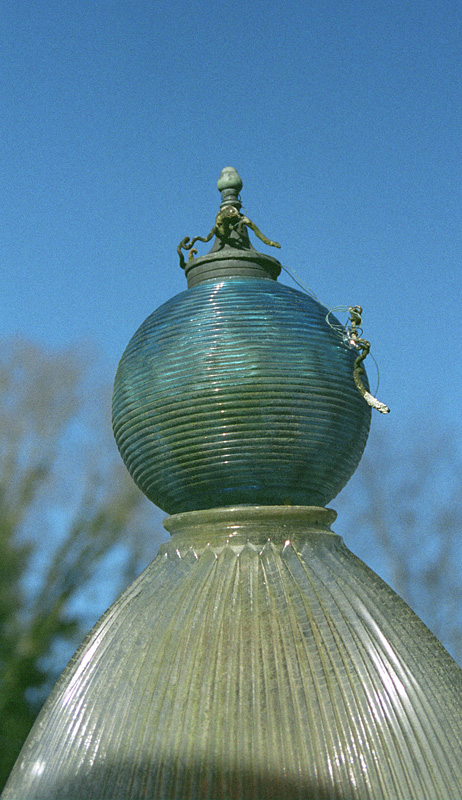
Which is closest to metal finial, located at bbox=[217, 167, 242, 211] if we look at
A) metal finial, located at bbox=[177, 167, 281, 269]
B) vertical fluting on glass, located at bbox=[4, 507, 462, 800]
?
metal finial, located at bbox=[177, 167, 281, 269]

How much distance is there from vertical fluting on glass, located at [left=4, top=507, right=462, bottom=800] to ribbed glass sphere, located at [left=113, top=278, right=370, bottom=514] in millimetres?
77

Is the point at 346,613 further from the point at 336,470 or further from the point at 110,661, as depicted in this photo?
the point at 110,661

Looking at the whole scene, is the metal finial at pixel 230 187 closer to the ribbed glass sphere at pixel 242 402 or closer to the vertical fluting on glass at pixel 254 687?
the ribbed glass sphere at pixel 242 402

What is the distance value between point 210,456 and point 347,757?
65 centimetres

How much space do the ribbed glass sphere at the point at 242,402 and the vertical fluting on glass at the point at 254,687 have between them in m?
0.08

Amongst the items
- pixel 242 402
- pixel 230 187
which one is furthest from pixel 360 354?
pixel 230 187

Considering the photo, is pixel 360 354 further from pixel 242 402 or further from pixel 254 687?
pixel 254 687

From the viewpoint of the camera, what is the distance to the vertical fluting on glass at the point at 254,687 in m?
1.37

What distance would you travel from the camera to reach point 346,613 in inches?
61.9

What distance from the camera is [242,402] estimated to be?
1.70m

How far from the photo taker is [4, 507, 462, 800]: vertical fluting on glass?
1374 mm

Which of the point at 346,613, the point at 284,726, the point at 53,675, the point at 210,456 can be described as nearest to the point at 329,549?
the point at 346,613

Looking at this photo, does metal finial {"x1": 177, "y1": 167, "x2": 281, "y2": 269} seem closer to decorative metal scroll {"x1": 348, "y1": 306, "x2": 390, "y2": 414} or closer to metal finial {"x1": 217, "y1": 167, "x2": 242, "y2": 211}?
metal finial {"x1": 217, "y1": 167, "x2": 242, "y2": 211}

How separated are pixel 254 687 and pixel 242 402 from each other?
0.58m
